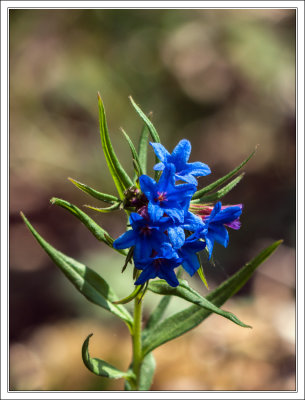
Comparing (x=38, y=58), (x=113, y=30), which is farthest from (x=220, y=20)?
(x=38, y=58)

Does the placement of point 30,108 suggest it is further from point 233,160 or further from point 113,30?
point 233,160

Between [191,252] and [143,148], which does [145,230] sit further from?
[143,148]

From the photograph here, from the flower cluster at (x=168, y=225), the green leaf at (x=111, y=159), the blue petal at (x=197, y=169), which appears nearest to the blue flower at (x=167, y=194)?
the flower cluster at (x=168, y=225)

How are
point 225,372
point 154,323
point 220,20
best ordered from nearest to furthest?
point 154,323 → point 225,372 → point 220,20

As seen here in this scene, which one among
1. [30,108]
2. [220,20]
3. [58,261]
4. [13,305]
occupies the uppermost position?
[220,20]

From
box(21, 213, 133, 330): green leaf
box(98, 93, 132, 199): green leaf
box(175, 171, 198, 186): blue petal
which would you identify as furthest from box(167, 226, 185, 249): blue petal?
box(21, 213, 133, 330): green leaf

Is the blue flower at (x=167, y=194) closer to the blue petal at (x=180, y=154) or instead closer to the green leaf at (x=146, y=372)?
the blue petal at (x=180, y=154)
